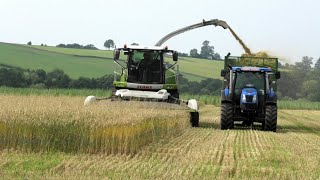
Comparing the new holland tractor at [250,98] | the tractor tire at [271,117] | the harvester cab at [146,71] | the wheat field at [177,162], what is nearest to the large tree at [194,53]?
the harvester cab at [146,71]

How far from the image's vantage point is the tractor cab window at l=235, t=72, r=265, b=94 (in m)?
19.5

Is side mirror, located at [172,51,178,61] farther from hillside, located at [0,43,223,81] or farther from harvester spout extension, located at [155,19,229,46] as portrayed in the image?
hillside, located at [0,43,223,81]

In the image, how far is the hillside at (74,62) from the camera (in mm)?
63094

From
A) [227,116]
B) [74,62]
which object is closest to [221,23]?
[227,116]

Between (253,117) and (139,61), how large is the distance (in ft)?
13.6

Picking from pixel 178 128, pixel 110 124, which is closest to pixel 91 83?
pixel 178 128

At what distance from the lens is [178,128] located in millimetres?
16984

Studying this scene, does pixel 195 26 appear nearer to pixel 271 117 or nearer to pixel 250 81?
pixel 250 81

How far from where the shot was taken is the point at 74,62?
68500 millimetres

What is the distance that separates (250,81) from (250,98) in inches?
35.0

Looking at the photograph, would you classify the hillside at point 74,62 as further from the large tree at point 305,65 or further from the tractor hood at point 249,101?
the tractor hood at point 249,101

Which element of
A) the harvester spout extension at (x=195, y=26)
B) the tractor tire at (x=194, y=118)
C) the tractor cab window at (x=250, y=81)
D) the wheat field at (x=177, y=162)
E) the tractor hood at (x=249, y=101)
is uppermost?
the harvester spout extension at (x=195, y=26)

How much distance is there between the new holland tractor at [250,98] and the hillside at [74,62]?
40.2 meters

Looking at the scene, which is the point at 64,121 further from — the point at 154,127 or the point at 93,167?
the point at 154,127
